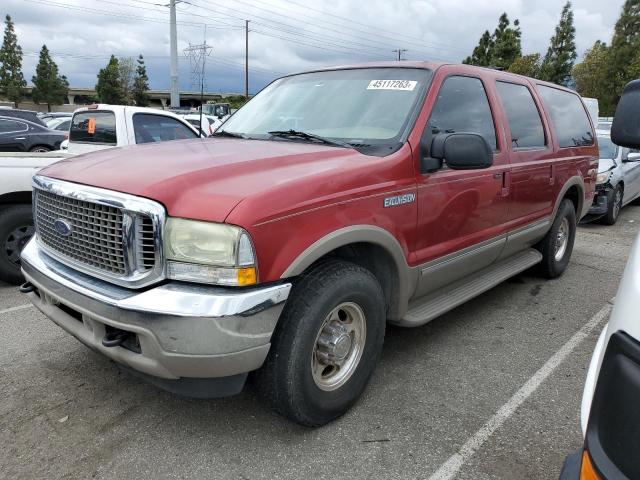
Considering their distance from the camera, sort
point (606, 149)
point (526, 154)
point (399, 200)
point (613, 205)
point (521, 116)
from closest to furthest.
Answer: point (399, 200) → point (526, 154) → point (521, 116) → point (613, 205) → point (606, 149)

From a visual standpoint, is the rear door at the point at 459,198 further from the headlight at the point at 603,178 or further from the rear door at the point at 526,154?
the headlight at the point at 603,178

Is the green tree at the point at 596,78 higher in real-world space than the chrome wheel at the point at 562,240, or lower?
higher

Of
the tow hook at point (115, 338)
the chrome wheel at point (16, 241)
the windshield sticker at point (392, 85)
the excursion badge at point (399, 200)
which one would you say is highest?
the windshield sticker at point (392, 85)

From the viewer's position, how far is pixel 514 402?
9.89ft

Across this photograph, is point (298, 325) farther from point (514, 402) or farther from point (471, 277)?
point (471, 277)

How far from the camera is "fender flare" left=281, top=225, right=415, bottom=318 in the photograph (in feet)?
7.64

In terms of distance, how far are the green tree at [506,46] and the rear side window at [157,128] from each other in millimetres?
42103

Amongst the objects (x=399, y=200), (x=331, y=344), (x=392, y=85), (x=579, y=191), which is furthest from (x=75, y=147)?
(x=579, y=191)

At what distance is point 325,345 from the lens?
2.63 meters

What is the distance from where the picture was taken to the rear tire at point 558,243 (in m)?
5.11

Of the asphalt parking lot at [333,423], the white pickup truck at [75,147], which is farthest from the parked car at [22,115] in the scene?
the asphalt parking lot at [333,423]

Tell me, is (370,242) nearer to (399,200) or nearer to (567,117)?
(399,200)

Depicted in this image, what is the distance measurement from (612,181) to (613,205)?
48 cm

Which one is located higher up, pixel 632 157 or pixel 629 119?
pixel 629 119
